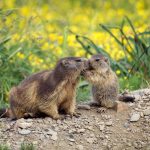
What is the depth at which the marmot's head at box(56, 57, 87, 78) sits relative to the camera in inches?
319

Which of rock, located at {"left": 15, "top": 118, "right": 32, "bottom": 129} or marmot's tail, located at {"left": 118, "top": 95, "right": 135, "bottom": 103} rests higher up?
marmot's tail, located at {"left": 118, "top": 95, "right": 135, "bottom": 103}

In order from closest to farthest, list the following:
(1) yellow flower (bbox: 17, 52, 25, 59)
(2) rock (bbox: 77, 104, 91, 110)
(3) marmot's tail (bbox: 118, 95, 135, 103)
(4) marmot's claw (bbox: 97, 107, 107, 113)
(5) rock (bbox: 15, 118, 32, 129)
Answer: (5) rock (bbox: 15, 118, 32, 129) < (4) marmot's claw (bbox: 97, 107, 107, 113) < (2) rock (bbox: 77, 104, 91, 110) < (3) marmot's tail (bbox: 118, 95, 135, 103) < (1) yellow flower (bbox: 17, 52, 25, 59)

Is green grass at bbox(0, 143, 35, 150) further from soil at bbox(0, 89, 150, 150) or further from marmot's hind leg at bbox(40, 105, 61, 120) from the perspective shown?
marmot's hind leg at bbox(40, 105, 61, 120)

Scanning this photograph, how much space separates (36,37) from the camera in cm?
1131

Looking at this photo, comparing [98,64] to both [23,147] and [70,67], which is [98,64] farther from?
[23,147]

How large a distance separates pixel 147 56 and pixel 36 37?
6.86 ft

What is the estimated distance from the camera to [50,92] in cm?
801

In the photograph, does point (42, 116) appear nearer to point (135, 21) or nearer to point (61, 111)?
point (61, 111)

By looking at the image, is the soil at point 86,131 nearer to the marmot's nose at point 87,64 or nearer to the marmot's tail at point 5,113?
the marmot's tail at point 5,113

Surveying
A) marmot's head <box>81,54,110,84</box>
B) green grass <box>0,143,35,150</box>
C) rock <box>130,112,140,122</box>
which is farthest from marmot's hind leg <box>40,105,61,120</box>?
rock <box>130,112,140,122</box>

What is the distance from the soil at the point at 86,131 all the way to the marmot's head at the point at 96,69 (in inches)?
16.7

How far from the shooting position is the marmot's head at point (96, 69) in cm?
842

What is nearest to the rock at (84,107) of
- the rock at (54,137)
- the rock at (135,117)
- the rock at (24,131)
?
the rock at (135,117)

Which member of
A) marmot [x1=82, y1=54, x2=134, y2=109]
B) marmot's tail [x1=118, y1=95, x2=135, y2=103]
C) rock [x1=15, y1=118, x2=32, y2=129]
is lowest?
rock [x1=15, y1=118, x2=32, y2=129]
